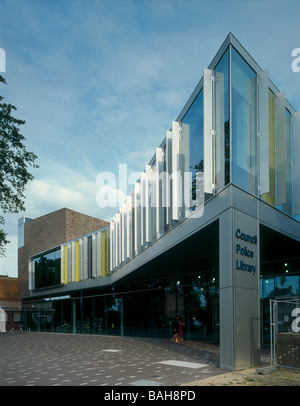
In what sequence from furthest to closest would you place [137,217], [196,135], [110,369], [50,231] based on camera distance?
[50,231] → [137,217] → [196,135] → [110,369]

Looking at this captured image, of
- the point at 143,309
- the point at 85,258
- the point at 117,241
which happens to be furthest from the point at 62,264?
the point at 143,309

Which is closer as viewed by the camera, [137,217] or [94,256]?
[137,217]

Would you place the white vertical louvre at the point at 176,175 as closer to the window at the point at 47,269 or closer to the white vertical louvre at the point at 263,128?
the white vertical louvre at the point at 263,128

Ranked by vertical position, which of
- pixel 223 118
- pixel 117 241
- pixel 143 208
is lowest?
pixel 117 241

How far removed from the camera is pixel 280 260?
72.1 feet

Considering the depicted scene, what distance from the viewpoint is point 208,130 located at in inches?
580

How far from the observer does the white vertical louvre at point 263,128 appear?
15148mm

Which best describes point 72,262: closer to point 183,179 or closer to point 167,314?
point 167,314

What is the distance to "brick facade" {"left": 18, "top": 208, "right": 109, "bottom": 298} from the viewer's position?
4725 centimetres

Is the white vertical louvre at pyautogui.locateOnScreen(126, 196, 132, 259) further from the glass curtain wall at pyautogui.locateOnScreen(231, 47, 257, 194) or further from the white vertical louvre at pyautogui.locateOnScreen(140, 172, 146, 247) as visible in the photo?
the glass curtain wall at pyautogui.locateOnScreen(231, 47, 257, 194)

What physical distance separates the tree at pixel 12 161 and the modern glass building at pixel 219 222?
664 cm

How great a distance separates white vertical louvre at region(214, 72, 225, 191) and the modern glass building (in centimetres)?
4

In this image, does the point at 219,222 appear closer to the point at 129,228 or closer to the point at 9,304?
the point at 129,228

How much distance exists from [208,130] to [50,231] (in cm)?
3723
